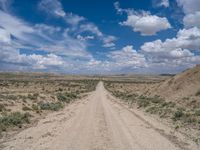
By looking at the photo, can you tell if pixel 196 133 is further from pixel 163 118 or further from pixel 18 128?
pixel 18 128

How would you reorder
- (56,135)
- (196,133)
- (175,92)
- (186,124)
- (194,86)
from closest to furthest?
(56,135) < (196,133) < (186,124) < (194,86) < (175,92)

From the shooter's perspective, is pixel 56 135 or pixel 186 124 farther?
pixel 186 124

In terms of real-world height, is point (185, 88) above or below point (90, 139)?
above

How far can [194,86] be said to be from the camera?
116ft

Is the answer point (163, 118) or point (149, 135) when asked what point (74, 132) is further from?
point (163, 118)

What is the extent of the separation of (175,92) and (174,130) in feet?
75.8

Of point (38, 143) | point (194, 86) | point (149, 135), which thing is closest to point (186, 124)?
point (149, 135)

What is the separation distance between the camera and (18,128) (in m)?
16.2

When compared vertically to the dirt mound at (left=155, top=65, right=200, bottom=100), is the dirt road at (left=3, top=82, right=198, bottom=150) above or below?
below

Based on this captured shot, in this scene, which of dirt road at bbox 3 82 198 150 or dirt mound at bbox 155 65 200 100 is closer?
dirt road at bbox 3 82 198 150

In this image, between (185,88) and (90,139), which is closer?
(90,139)

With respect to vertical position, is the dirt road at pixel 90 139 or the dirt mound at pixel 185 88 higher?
the dirt mound at pixel 185 88

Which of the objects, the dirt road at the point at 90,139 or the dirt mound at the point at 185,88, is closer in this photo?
the dirt road at the point at 90,139

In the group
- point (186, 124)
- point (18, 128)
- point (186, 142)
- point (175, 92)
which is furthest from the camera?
point (175, 92)
